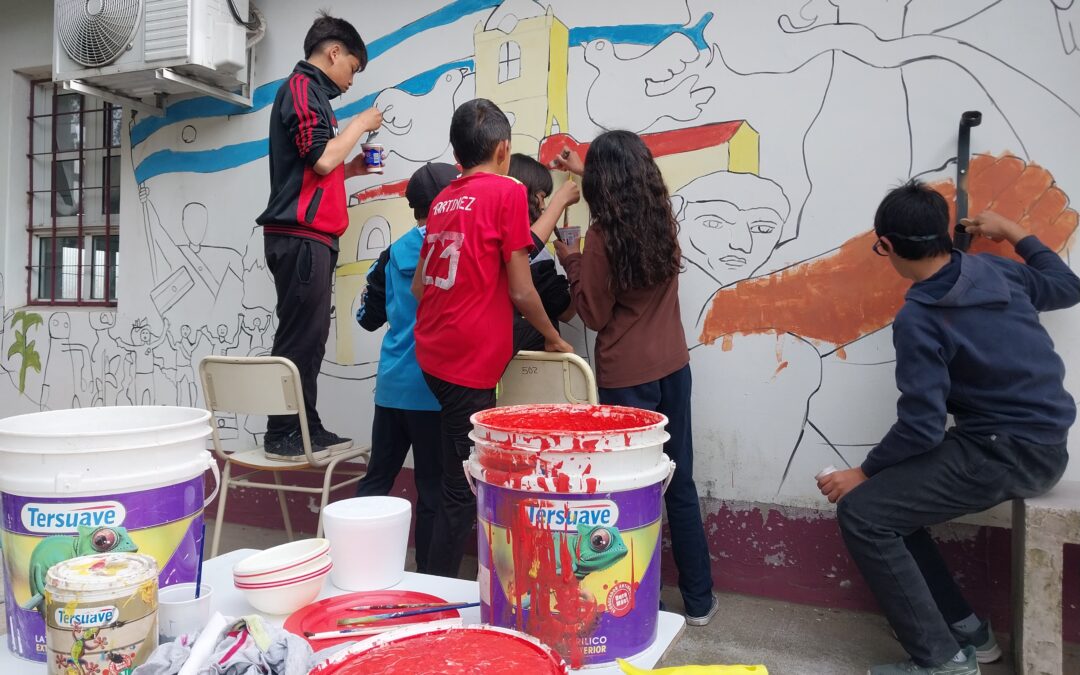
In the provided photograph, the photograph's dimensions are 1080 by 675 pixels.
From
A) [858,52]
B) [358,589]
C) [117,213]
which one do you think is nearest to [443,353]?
[358,589]

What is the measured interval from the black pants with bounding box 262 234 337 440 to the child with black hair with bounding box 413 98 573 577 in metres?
0.83

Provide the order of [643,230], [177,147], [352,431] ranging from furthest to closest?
[177,147], [352,431], [643,230]

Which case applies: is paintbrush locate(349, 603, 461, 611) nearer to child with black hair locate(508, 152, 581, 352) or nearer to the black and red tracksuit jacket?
child with black hair locate(508, 152, 581, 352)

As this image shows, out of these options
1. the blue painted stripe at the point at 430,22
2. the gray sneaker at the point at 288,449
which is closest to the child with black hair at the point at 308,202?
the gray sneaker at the point at 288,449

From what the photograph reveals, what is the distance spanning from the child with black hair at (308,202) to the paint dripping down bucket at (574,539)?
1977 millimetres

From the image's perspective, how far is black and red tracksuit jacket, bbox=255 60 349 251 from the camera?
119 inches

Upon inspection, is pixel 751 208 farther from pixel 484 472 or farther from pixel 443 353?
pixel 484 472

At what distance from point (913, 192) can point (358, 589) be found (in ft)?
6.54

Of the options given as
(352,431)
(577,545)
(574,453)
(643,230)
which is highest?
(643,230)

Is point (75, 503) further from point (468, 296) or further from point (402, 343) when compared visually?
point (402, 343)

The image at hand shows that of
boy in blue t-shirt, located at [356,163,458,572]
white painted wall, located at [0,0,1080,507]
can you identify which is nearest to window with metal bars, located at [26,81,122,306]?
white painted wall, located at [0,0,1080,507]

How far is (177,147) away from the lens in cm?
418

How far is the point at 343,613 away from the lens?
1.30 metres

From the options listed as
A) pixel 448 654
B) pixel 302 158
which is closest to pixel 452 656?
pixel 448 654
